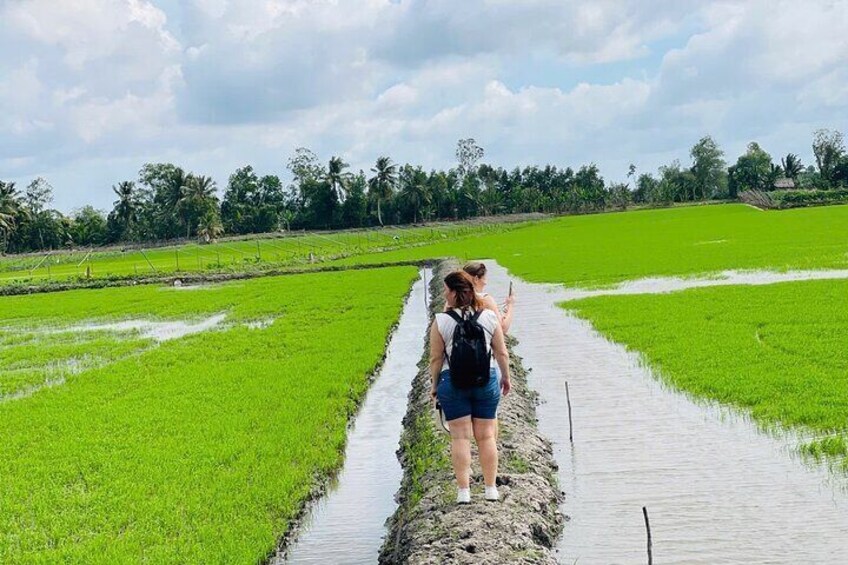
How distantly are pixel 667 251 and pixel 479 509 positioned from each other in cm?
3050

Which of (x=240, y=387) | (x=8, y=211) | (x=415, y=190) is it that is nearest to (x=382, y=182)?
(x=415, y=190)

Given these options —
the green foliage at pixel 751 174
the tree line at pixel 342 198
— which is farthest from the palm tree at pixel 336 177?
the green foliage at pixel 751 174

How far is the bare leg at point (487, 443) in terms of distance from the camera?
18.7ft

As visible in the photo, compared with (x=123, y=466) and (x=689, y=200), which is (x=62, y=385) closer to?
(x=123, y=466)

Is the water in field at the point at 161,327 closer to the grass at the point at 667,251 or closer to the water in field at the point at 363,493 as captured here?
the water in field at the point at 363,493

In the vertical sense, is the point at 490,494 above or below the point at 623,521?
above

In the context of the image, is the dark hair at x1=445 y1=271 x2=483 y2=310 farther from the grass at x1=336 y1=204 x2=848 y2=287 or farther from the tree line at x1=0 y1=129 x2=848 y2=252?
the tree line at x1=0 y1=129 x2=848 y2=252

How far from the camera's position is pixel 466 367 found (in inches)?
211

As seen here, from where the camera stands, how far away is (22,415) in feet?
37.1

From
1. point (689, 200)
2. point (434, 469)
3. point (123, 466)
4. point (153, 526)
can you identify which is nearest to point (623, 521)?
point (434, 469)

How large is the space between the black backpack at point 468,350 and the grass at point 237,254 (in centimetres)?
3854

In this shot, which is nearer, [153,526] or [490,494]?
[490,494]

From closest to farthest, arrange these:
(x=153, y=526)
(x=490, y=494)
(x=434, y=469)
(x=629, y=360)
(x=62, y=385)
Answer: (x=490, y=494) → (x=153, y=526) → (x=434, y=469) → (x=629, y=360) → (x=62, y=385)

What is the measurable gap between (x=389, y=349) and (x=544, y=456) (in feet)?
28.5
